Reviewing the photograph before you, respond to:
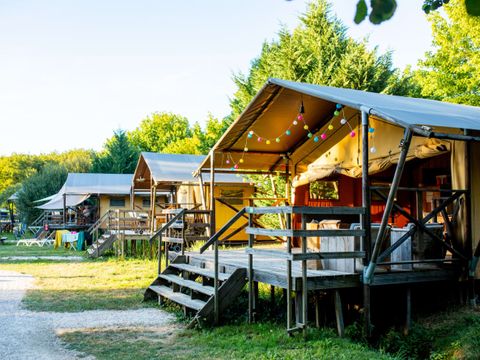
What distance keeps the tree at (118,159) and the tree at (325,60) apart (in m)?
22.2

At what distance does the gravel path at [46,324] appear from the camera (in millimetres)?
A: 6215

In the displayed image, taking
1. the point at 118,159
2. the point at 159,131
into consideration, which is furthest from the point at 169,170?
the point at 159,131

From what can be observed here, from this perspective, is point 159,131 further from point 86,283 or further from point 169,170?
point 86,283

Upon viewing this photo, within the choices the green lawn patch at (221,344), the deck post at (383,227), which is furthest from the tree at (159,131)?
the deck post at (383,227)

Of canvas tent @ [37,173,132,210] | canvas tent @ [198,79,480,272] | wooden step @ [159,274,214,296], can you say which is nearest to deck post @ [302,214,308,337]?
canvas tent @ [198,79,480,272]

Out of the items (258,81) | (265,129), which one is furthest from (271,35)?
(265,129)

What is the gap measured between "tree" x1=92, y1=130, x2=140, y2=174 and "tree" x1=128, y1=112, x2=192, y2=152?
19598mm

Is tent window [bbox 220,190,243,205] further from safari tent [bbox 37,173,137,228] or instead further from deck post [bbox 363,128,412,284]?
deck post [bbox 363,128,412,284]

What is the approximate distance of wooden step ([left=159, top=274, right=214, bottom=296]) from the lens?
306 inches

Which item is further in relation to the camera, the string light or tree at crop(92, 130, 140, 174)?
tree at crop(92, 130, 140, 174)

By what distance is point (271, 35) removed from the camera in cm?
2084

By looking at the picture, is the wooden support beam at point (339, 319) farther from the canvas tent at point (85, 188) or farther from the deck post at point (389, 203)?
the canvas tent at point (85, 188)

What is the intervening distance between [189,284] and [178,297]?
0.26 meters

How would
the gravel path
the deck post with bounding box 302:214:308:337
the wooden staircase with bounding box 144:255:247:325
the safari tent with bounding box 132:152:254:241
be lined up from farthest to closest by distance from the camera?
the safari tent with bounding box 132:152:254:241 < the wooden staircase with bounding box 144:255:247:325 < the deck post with bounding box 302:214:308:337 < the gravel path
